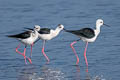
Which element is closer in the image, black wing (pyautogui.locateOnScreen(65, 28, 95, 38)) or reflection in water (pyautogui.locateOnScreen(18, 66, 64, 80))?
reflection in water (pyautogui.locateOnScreen(18, 66, 64, 80))

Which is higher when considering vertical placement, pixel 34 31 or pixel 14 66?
pixel 34 31

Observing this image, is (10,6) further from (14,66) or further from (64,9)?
(14,66)

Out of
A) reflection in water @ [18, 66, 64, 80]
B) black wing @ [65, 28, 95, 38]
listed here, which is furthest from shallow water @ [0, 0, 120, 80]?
black wing @ [65, 28, 95, 38]

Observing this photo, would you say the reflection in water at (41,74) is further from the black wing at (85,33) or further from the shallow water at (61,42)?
the black wing at (85,33)

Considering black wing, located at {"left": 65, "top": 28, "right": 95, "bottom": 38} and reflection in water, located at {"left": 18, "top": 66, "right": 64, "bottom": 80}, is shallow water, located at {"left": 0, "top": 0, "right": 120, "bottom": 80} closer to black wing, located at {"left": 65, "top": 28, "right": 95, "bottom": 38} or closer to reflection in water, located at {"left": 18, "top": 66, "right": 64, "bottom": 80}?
reflection in water, located at {"left": 18, "top": 66, "right": 64, "bottom": 80}

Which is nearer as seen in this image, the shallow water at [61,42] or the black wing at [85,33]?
the shallow water at [61,42]

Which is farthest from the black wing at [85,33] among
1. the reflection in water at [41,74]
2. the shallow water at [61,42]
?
the reflection in water at [41,74]

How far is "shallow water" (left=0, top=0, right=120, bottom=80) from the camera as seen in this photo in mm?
10219

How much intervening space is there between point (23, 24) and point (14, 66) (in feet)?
15.0

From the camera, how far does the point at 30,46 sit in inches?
514

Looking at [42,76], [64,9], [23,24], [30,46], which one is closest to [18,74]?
[42,76]

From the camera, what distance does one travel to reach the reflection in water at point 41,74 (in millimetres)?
9836

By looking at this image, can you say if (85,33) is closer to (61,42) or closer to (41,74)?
(61,42)

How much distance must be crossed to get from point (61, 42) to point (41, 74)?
122 inches
